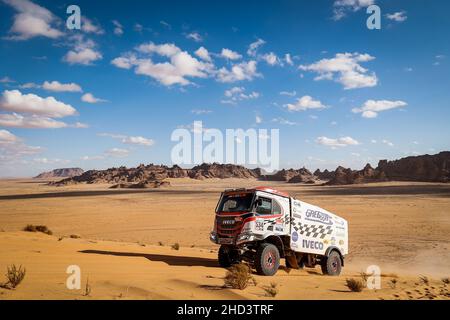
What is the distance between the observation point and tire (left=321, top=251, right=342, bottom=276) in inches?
548

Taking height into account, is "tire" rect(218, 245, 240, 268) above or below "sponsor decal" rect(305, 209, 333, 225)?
below

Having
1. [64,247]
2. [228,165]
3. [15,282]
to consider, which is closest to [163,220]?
[64,247]

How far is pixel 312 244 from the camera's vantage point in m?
13.4

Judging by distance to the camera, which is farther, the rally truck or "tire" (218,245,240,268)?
"tire" (218,245,240,268)

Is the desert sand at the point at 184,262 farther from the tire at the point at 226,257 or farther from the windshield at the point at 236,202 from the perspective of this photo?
the windshield at the point at 236,202

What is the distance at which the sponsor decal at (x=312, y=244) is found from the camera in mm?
13156

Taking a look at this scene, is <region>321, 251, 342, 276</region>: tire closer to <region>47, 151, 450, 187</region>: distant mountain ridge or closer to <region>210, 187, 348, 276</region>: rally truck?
<region>210, 187, 348, 276</region>: rally truck

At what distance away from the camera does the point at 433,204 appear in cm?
4334

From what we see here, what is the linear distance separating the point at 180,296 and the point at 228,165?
597 feet

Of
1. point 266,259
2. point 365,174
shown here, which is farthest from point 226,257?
point 365,174

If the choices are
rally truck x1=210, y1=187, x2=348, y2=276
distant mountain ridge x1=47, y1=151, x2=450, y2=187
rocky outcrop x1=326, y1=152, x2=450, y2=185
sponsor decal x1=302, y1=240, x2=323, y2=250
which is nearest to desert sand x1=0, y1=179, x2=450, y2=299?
rally truck x1=210, y1=187, x2=348, y2=276

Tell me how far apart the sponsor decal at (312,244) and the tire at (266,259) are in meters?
1.50

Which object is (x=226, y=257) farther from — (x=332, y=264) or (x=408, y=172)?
(x=408, y=172)

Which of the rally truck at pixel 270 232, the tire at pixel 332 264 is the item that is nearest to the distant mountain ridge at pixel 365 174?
the tire at pixel 332 264
